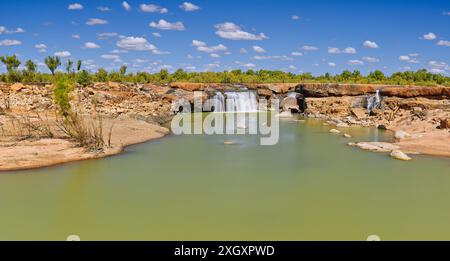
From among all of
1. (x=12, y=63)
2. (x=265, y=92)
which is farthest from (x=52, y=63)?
(x=265, y=92)

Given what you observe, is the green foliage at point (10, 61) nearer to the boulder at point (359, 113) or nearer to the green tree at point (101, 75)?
the green tree at point (101, 75)

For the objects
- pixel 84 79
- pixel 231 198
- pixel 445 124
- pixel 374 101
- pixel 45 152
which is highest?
pixel 84 79

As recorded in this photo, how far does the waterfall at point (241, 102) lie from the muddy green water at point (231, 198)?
25.0 metres

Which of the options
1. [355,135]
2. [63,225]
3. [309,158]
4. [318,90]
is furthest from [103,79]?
Answer: [63,225]

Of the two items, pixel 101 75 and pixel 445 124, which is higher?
pixel 101 75

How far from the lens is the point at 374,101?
37.4 meters

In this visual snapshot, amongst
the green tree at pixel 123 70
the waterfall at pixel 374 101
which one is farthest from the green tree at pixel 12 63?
the waterfall at pixel 374 101

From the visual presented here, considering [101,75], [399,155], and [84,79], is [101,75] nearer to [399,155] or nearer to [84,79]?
[84,79]

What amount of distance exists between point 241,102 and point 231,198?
33176 millimetres

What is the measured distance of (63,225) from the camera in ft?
34.4

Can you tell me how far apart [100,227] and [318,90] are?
3410cm

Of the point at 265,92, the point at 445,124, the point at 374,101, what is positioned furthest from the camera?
the point at 265,92

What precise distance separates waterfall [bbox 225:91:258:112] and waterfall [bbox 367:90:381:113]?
12.9 metres

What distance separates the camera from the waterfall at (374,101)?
37.0 metres
